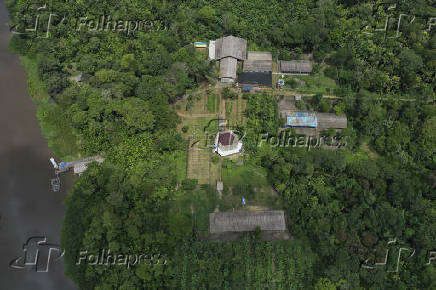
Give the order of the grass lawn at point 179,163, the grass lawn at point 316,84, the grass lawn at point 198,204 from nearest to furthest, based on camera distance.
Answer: the grass lawn at point 198,204
the grass lawn at point 179,163
the grass lawn at point 316,84

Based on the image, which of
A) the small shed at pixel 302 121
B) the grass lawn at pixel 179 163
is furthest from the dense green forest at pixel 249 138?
the small shed at pixel 302 121

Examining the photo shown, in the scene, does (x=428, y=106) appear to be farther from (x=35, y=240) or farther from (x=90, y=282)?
(x=35, y=240)

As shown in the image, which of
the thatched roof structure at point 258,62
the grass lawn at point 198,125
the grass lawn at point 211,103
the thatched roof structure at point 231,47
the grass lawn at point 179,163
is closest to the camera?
the grass lawn at point 179,163

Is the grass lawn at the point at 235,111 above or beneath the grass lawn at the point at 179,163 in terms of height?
above

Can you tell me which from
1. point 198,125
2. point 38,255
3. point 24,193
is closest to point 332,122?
point 198,125

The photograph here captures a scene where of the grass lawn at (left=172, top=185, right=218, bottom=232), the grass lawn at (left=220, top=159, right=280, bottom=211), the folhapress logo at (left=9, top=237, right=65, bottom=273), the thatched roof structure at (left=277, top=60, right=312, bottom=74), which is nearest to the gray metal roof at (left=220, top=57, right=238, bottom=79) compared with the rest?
the thatched roof structure at (left=277, top=60, right=312, bottom=74)

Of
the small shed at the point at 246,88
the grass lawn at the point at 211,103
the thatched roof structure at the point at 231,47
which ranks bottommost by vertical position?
the grass lawn at the point at 211,103

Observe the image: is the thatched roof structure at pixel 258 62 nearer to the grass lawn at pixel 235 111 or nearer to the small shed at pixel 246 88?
the small shed at pixel 246 88

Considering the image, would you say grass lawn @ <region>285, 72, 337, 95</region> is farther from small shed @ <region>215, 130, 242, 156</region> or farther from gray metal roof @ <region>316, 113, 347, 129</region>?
small shed @ <region>215, 130, 242, 156</region>
